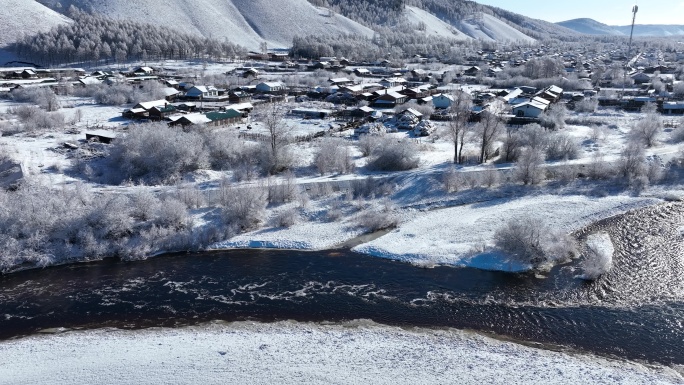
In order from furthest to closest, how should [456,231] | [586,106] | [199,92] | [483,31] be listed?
[483,31]
[199,92]
[586,106]
[456,231]

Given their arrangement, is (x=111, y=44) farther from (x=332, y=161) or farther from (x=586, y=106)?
(x=586, y=106)

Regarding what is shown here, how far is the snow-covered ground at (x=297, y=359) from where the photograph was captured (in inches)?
576

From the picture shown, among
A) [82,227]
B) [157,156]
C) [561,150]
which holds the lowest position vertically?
[82,227]

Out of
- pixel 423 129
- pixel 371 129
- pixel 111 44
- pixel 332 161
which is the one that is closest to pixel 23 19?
pixel 111 44

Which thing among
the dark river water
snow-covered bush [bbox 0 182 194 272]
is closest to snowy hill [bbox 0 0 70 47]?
snow-covered bush [bbox 0 182 194 272]

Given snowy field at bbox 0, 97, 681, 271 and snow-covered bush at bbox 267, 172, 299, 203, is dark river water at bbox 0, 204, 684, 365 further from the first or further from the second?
snow-covered bush at bbox 267, 172, 299, 203

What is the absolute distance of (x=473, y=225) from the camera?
25.5 meters

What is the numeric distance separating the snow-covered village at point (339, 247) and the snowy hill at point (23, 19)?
57158 millimetres

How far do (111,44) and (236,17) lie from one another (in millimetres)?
35742

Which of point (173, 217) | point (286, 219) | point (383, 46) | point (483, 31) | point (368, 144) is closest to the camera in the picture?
point (173, 217)

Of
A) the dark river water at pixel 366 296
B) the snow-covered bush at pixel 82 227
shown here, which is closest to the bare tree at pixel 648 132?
the dark river water at pixel 366 296

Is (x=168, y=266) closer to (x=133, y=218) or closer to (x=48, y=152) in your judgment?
(x=133, y=218)

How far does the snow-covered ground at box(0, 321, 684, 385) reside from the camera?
14.6 metres

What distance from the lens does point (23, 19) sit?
9631 centimetres
